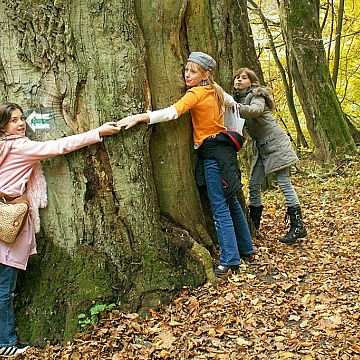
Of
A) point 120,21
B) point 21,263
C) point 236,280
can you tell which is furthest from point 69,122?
point 236,280

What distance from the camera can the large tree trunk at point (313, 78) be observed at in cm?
1255

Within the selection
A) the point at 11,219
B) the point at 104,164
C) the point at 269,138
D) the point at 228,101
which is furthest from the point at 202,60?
the point at 11,219

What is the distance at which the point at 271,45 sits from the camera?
47.3ft

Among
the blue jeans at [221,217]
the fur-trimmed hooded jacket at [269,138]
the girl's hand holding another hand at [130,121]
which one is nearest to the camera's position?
the girl's hand holding another hand at [130,121]

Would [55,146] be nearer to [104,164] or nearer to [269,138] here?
[104,164]

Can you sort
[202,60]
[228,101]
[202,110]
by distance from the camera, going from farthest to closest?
[228,101] → [202,110] → [202,60]

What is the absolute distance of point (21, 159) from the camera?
4547mm

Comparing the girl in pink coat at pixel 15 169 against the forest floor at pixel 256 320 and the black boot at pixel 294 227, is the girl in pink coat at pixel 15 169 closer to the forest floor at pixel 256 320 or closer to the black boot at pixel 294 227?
the forest floor at pixel 256 320

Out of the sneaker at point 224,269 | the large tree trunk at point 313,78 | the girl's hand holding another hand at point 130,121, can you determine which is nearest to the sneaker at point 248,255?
the sneaker at point 224,269

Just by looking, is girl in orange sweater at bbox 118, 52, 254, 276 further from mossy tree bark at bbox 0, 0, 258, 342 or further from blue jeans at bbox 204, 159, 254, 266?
mossy tree bark at bbox 0, 0, 258, 342

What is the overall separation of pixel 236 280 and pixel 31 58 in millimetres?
2763

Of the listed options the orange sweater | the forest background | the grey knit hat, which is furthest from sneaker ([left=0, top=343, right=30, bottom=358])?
the grey knit hat

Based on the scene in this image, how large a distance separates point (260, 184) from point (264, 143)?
20.3 inches

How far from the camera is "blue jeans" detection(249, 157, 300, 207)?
647cm
